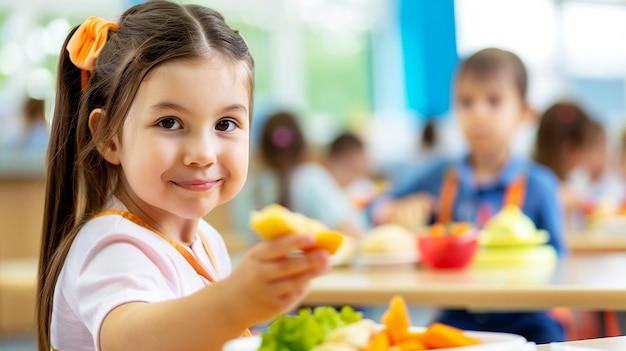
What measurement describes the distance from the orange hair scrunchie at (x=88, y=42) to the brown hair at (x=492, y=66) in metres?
1.84

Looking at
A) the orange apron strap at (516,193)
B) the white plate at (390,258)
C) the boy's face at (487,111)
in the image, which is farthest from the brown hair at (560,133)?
the white plate at (390,258)

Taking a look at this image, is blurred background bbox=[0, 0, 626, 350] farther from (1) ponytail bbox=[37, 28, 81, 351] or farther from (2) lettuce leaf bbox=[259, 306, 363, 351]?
(2) lettuce leaf bbox=[259, 306, 363, 351]

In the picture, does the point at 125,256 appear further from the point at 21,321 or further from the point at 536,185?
the point at 21,321

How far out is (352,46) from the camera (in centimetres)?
853

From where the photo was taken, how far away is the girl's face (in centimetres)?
108

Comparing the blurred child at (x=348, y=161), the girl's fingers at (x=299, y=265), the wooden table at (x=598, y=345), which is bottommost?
the blurred child at (x=348, y=161)

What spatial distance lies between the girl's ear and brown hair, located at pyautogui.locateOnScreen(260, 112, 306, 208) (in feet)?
8.49

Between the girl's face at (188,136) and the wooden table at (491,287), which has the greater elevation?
the girl's face at (188,136)

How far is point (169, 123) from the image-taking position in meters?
1.10

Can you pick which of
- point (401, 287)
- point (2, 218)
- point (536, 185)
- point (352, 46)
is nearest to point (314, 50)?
point (352, 46)

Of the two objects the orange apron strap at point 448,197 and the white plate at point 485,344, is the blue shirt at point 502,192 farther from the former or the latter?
the white plate at point 485,344

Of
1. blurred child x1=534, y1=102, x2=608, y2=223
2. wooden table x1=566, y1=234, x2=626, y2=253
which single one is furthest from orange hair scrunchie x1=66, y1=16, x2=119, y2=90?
blurred child x1=534, y1=102, x2=608, y2=223

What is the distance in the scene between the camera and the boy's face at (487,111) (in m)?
2.91

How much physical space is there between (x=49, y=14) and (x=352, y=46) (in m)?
3.03
